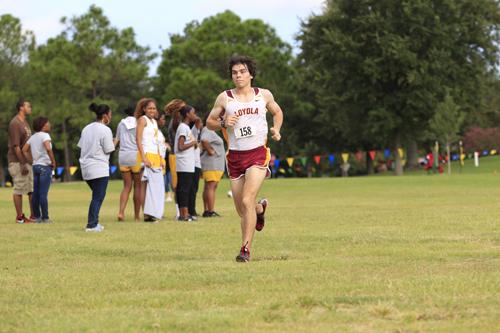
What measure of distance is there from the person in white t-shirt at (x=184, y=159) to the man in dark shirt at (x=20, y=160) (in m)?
2.59

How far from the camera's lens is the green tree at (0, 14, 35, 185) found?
8238 centimetres

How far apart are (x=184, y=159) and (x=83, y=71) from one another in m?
62.2

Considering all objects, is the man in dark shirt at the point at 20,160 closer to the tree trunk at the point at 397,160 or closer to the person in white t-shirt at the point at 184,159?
the person in white t-shirt at the point at 184,159

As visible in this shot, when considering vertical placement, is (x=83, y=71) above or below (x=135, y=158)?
above

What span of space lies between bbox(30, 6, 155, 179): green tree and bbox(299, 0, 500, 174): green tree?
20465mm

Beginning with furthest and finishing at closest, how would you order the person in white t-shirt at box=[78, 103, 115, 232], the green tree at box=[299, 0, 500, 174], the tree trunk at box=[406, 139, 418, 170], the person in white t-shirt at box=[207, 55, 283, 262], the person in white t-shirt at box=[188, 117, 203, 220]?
1. the tree trunk at box=[406, 139, 418, 170]
2. the green tree at box=[299, 0, 500, 174]
3. the person in white t-shirt at box=[188, 117, 203, 220]
4. the person in white t-shirt at box=[78, 103, 115, 232]
5. the person in white t-shirt at box=[207, 55, 283, 262]

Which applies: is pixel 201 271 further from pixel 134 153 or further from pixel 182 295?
pixel 134 153

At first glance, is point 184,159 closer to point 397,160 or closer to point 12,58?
point 397,160

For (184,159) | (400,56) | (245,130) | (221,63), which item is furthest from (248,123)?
(221,63)

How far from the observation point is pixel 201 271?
9594 millimetres

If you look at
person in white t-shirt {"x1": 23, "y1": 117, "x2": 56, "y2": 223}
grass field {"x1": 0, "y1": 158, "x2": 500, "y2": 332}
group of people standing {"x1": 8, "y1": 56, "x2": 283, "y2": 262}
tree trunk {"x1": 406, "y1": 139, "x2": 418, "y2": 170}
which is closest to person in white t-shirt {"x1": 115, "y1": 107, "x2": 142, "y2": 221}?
group of people standing {"x1": 8, "y1": 56, "x2": 283, "y2": 262}

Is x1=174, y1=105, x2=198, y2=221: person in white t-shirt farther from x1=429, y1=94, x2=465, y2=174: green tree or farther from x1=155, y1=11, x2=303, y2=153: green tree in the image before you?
x1=155, y1=11, x2=303, y2=153: green tree

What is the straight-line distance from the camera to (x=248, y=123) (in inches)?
435

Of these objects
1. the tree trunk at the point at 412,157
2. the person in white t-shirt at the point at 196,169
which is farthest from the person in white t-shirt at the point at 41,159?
the tree trunk at the point at 412,157
